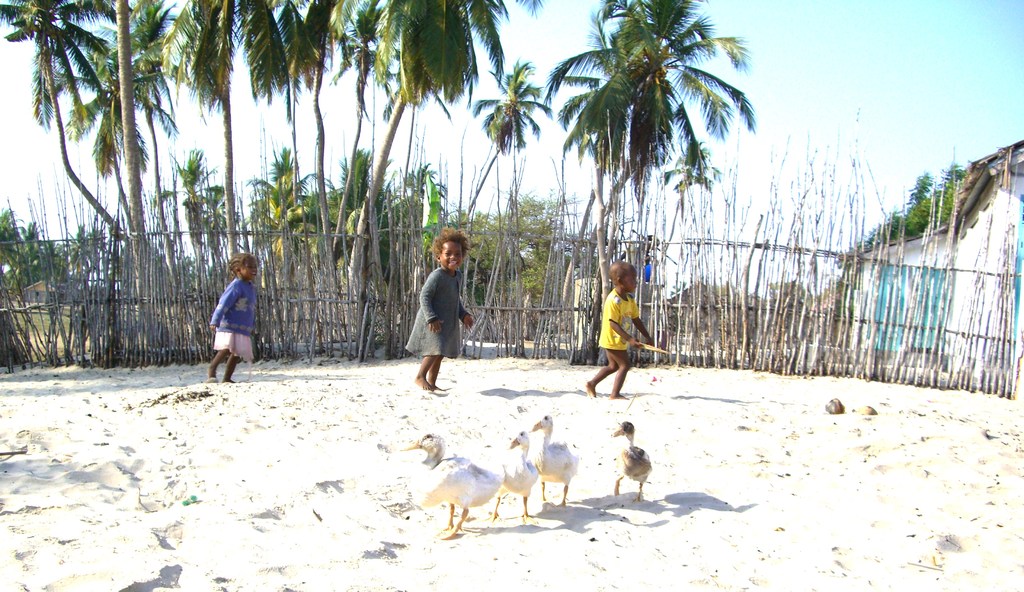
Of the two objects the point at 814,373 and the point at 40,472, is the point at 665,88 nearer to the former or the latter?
the point at 814,373

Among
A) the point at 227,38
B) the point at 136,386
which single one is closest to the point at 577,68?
the point at 227,38

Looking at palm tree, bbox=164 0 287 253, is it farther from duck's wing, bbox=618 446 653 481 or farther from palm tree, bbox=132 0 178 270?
duck's wing, bbox=618 446 653 481

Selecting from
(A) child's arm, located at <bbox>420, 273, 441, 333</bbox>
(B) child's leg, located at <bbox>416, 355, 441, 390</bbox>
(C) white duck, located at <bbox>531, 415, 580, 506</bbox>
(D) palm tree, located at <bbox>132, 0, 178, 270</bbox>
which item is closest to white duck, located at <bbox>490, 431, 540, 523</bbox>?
(C) white duck, located at <bbox>531, 415, 580, 506</bbox>

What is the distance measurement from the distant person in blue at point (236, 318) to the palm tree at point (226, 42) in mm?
6221

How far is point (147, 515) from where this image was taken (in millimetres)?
3365

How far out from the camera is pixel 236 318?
678 cm

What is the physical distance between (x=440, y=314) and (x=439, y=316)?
0.03 m

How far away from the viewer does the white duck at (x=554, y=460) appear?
3758 mm

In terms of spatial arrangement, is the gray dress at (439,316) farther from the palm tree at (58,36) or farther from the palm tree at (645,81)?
the palm tree at (58,36)

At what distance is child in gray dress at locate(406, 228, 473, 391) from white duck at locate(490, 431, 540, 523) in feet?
8.52

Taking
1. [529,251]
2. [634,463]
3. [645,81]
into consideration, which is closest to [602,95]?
[645,81]

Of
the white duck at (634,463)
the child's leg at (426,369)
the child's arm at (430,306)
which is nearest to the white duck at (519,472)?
the white duck at (634,463)

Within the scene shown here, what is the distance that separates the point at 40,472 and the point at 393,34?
30.3 feet

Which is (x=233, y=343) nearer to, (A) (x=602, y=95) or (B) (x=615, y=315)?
(B) (x=615, y=315)
